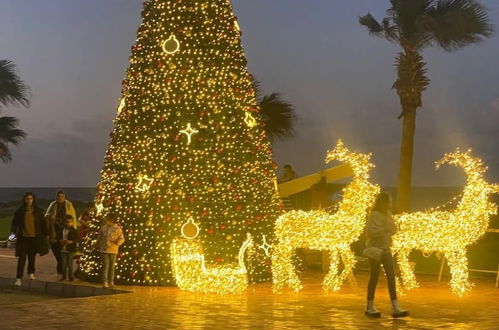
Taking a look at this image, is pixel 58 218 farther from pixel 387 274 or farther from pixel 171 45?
pixel 387 274

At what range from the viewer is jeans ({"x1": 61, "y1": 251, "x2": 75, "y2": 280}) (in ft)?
54.9

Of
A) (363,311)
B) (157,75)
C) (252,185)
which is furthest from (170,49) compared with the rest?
(363,311)

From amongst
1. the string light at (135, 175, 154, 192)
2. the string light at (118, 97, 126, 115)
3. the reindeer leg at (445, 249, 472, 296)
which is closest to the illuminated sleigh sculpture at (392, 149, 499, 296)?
the reindeer leg at (445, 249, 472, 296)

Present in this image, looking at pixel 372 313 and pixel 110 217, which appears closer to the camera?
pixel 372 313

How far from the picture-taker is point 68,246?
16.9 m

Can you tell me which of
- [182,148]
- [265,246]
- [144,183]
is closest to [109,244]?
[144,183]

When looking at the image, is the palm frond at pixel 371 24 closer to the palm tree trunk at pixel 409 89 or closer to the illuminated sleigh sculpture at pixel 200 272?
the palm tree trunk at pixel 409 89

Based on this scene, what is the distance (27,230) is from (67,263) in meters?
A: 0.95

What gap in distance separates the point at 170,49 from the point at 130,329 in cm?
683

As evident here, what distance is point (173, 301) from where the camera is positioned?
44.1ft

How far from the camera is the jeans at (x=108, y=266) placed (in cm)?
1532

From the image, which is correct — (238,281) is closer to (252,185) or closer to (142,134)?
(252,185)

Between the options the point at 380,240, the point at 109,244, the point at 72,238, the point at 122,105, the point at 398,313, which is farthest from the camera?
the point at 72,238

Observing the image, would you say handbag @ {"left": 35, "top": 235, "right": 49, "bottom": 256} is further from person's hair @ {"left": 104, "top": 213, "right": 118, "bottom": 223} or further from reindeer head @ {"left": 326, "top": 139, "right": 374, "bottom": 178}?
reindeer head @ {"left": 326, "top": 139, "right": 374, "bottom": 178}
